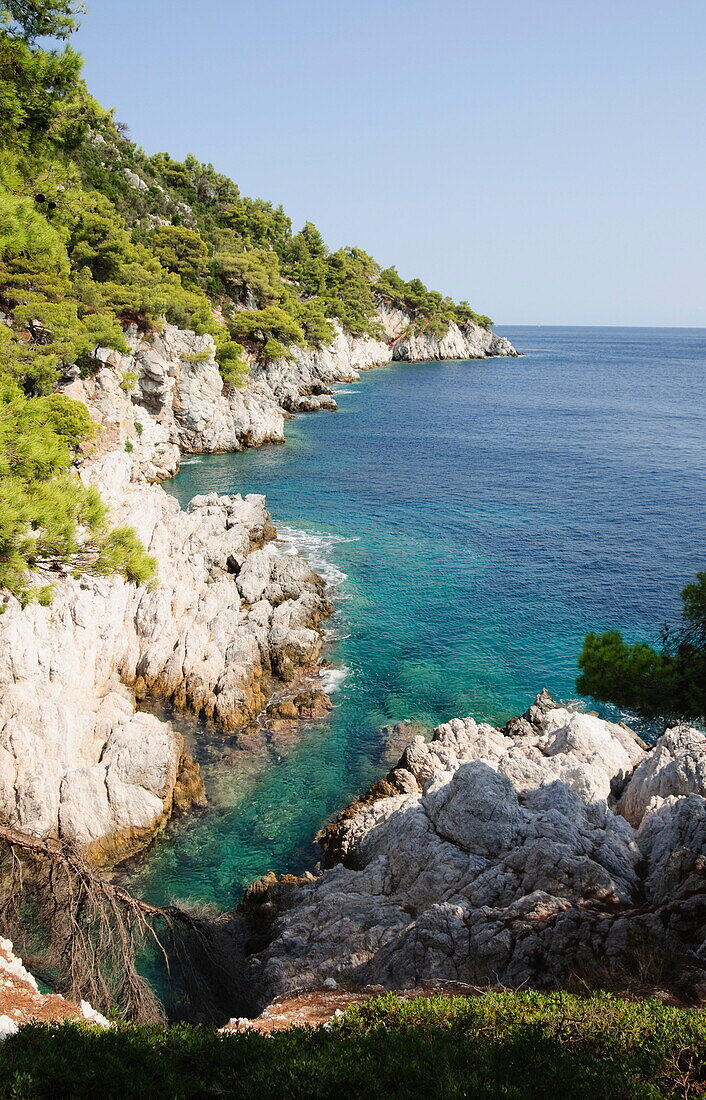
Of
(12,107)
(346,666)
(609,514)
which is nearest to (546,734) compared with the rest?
(346,666)

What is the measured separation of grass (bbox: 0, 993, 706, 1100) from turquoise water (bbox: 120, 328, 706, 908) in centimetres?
845

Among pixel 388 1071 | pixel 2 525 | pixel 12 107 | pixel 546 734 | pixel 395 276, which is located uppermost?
pixel 395 276

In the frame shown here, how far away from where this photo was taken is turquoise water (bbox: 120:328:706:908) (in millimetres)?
18516

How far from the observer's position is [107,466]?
28.3 metres

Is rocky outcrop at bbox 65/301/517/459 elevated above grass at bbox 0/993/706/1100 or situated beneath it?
elevated above

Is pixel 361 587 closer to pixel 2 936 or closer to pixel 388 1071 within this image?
pixel 2 936

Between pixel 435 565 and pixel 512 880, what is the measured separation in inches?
868

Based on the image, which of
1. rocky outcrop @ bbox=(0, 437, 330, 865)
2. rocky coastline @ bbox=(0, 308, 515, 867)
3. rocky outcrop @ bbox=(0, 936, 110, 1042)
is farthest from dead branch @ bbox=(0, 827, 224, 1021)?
rocky outcrop @ bbox=(0, 437, 330, 865)

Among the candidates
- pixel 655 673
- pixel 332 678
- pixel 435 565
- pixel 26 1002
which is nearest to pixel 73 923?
pixel 26 1002

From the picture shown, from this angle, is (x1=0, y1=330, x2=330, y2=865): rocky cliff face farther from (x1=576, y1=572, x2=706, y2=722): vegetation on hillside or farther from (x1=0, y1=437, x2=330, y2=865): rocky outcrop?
(x1=576, y1=572, x2=706, y2=722): vegetation on hillside

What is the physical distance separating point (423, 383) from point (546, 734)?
292 ft

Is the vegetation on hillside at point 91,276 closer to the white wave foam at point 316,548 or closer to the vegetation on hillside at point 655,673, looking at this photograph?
the vegetation on hillside at point 655,673

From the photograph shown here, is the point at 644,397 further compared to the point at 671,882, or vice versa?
the point at 644,397

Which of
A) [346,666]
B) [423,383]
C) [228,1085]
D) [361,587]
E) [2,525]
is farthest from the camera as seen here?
[423,383]
